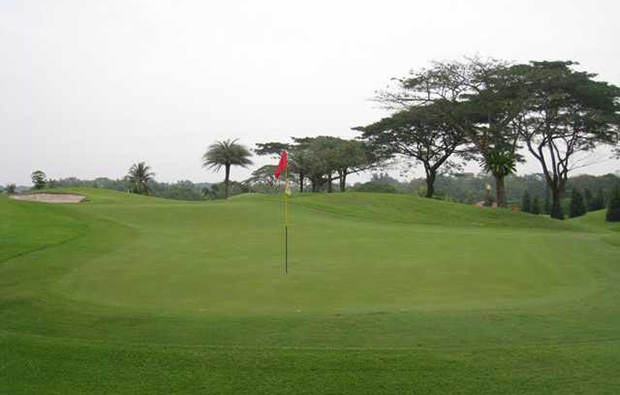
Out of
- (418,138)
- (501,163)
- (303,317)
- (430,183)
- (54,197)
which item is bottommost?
(303,317)

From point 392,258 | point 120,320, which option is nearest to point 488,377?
point 120,320

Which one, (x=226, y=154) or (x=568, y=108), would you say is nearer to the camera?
(x=568, y=108)

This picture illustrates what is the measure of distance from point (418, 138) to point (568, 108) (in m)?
14.3

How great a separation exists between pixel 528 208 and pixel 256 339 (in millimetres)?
58688

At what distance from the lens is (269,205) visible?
26594 millimetres

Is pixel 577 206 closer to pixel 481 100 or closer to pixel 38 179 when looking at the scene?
pixel 481 100

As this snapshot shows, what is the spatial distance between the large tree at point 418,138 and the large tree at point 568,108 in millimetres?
7443

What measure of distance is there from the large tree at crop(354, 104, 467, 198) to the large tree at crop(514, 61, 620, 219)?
7443 millimetres

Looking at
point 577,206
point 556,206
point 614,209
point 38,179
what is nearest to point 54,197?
point 38,179

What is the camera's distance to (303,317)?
5.82 meters

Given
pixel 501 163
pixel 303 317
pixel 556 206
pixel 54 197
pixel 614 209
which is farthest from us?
pixel 614 209

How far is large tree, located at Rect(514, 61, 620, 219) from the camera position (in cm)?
3622

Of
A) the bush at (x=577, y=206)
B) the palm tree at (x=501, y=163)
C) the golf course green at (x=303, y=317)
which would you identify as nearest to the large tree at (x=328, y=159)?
the palm tree at (x=501, y=163)

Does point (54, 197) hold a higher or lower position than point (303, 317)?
higher
